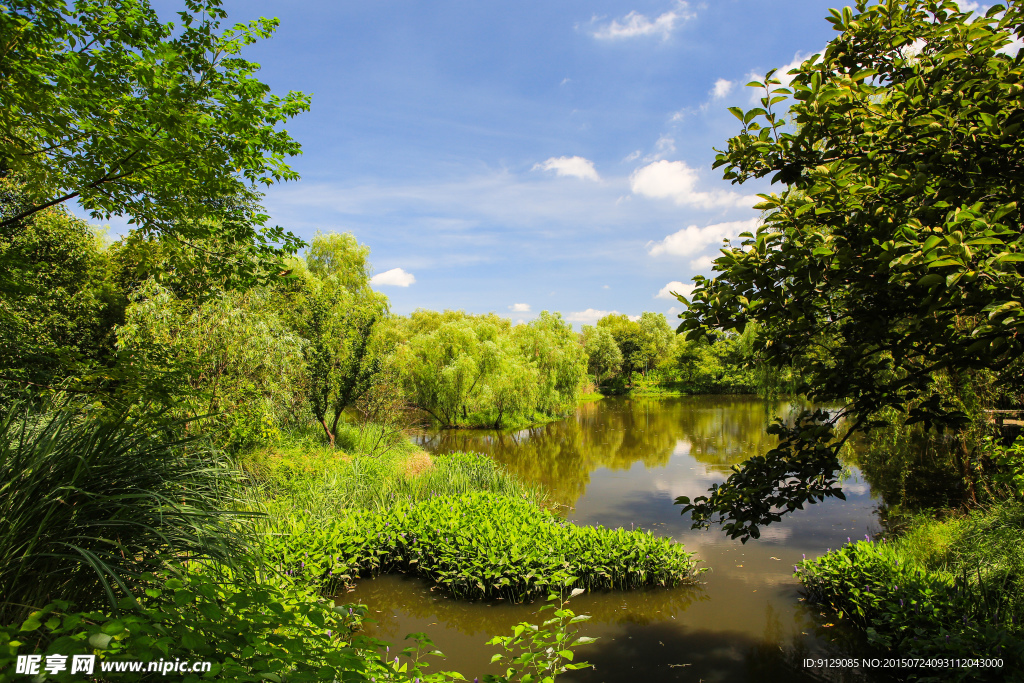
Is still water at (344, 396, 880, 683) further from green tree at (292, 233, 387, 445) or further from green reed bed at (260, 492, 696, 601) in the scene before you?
green tree at (292, 233, 387, 445)

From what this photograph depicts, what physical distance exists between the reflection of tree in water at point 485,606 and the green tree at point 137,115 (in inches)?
166

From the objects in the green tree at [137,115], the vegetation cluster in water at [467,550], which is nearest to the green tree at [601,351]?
the vegetation cluster in water at [467,550]

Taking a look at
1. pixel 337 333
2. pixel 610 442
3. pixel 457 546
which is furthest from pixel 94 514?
pixel 610 442

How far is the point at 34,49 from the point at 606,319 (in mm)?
48512

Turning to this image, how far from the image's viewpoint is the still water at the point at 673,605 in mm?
4891

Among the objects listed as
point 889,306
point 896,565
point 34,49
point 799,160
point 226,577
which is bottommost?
point 896,565

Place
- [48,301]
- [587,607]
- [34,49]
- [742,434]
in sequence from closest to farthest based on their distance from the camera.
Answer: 1. [34,49]
2. [587,607]
3. [48,301]
4. [742,434]

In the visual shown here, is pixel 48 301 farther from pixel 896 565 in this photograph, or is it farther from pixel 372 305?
pixel 896 565

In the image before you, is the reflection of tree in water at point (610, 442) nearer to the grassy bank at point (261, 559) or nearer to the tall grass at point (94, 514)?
the grassy bank at point (261, 559)

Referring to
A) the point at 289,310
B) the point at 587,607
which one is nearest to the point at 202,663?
the point at 587,607

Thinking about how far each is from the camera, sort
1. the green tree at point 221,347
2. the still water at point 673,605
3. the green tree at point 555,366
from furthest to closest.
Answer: the green tree at point 555,366 < the green tree at point 221,347 < the still water at point 673,605

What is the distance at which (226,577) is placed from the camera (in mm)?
3025

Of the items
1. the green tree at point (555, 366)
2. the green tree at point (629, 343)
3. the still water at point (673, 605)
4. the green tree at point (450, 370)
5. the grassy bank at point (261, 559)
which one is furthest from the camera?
the green tree at point (629, 343)

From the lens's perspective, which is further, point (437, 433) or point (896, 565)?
point (437, 433)
